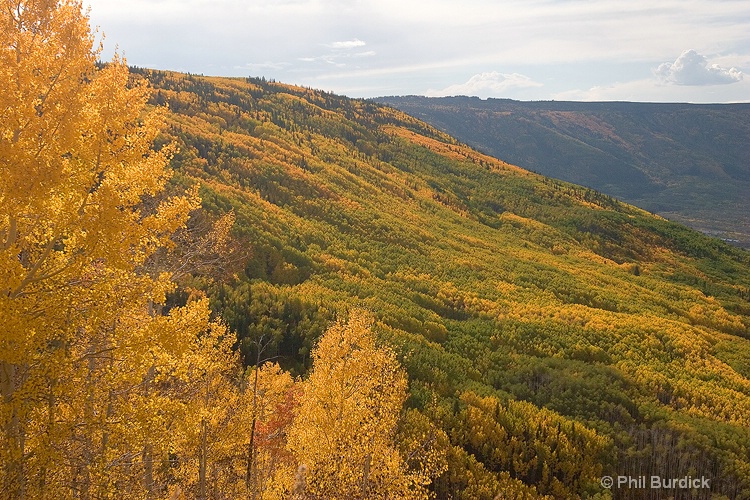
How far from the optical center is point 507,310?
257ft

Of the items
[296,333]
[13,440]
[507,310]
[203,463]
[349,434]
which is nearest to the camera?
[13,440]

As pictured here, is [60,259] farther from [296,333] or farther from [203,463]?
[296,333]

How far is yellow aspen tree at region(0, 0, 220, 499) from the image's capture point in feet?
27.7

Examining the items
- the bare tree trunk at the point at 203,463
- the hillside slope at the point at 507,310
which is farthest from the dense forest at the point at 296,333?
the hillside slope at the point at 507,310

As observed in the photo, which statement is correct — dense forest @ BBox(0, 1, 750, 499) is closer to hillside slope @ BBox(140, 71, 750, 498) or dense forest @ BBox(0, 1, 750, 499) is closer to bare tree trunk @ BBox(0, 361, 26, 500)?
bare tree trunk @ BBox(0, 361, 26, 500)

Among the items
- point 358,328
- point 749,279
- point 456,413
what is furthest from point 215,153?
point 749,279

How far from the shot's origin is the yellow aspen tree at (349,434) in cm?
1822

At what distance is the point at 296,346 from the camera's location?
5431 cm

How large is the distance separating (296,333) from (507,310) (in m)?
41.6

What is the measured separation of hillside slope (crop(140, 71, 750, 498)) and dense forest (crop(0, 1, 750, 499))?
1.39ft

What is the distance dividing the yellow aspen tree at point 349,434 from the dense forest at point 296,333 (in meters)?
0.13

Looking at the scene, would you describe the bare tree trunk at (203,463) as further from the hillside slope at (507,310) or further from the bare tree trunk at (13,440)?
the hillside slope at (507,310)

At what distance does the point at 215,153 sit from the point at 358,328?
402 ft

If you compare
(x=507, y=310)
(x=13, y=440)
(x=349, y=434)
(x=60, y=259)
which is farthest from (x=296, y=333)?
(x=13, y=440)
